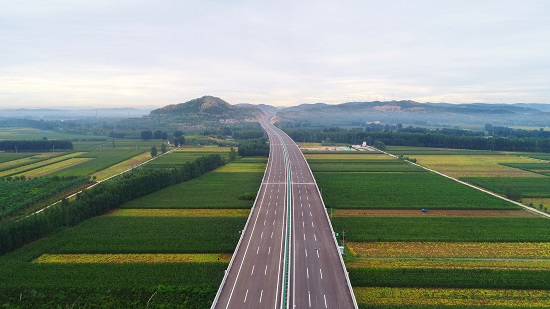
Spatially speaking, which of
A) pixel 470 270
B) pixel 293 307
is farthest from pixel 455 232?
pixel 293 307

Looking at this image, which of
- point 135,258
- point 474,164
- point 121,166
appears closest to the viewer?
point 135,258

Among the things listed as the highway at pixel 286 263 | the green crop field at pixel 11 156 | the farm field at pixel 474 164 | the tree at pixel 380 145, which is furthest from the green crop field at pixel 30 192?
the tree at pixel 380 145

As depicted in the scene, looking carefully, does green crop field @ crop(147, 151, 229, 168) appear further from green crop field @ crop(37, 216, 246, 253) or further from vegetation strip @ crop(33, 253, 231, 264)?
vegetation strip @ crop(33, 253, 231, 264)

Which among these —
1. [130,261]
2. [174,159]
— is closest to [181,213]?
[130,261]

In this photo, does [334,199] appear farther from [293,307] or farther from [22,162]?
[22,162]

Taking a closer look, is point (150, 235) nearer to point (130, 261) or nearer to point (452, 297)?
point (130, 261)
